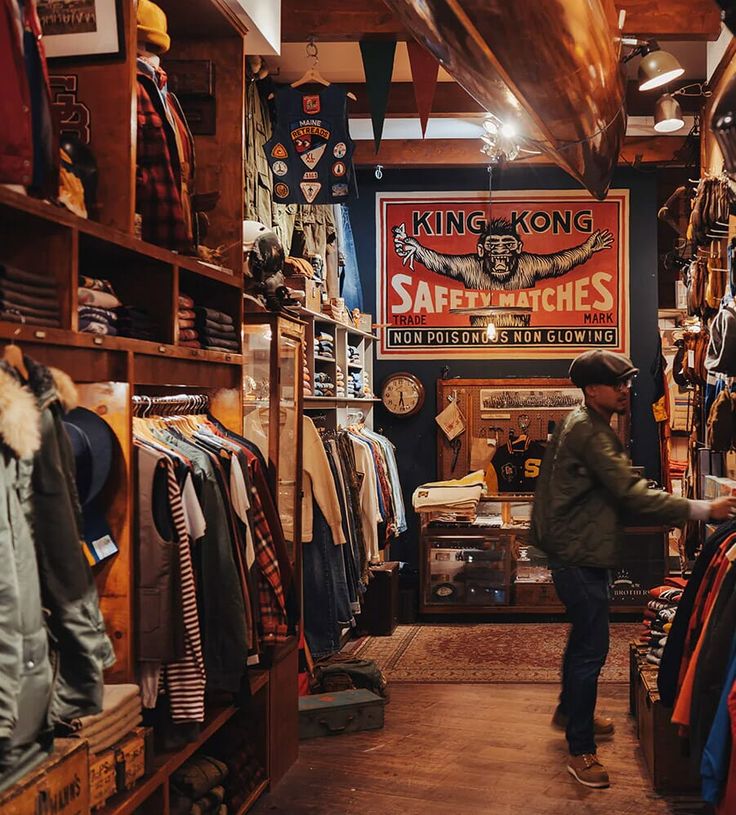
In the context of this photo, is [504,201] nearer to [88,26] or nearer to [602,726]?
[602,726]

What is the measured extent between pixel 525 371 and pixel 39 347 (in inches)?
257

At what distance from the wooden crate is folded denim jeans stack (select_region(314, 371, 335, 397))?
4.15m

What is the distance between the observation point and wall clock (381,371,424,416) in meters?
8.67

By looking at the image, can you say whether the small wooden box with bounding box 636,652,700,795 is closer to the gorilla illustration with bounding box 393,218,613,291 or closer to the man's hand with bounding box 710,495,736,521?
the man's hand with bounding box 710,495,736,521

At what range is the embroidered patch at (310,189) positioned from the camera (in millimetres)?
5688

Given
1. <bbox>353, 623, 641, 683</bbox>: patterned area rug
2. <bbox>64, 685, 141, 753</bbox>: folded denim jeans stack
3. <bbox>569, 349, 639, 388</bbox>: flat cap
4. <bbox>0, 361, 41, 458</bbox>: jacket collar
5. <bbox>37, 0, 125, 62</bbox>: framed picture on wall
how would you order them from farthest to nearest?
<bbox>353, 623, 641, 683</bbox>: patterned area rug < <bbox>569, 349, 639, 388</bbox>: flat cap < <bbox>37, 0, 125, 62</bbox>: framed picture on wall < <bbox>64, 685, 141, 753</bbox>: folded denim jeans stack < <bbox>0, 361, 41, 458</bbox>: jacket collar

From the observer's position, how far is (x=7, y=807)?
2084 millimetres

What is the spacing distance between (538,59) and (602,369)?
2.37 meters

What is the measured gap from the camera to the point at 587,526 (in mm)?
4027

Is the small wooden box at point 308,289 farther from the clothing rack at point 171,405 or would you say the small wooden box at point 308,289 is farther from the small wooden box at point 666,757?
the small wooden box at point 666,757

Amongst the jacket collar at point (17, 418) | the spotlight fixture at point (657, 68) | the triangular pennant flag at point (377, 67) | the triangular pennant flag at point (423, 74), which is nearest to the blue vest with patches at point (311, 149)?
the triangular pennant flag at point (377, 67)

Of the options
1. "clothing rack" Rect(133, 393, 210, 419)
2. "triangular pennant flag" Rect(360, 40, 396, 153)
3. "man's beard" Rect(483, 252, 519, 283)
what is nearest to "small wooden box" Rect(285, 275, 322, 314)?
"triangular pennant flag" Rect(360, 40, 396, 153)

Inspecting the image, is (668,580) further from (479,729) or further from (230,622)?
(230,622)

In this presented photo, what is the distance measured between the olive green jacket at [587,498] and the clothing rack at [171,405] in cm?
147
